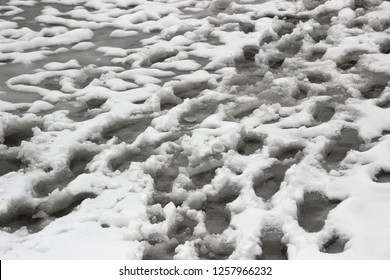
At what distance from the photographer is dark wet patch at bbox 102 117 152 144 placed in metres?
3.27

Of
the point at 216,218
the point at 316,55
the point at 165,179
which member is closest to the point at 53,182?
the point at 165,179

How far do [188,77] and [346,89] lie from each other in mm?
1209

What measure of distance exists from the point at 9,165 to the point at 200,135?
1.19m

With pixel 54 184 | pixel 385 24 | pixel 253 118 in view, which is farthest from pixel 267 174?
pixel 385 24

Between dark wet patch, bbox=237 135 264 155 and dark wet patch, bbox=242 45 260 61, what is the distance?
128 centimetres

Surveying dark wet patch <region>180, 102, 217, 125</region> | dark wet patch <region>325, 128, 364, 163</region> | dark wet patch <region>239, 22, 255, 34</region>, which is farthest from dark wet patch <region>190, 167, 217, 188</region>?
dark wet patch <region>239, 22, 255, 34</region>

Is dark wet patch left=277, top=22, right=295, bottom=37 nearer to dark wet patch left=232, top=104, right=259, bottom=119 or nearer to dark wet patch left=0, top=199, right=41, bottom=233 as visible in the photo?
dark wet patch left=232, top=104, right=259, bottom=119

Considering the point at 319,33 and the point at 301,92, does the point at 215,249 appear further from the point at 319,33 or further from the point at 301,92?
the point at 319,33

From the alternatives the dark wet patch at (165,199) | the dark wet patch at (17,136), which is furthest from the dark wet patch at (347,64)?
the dark wet patch at (17,136)

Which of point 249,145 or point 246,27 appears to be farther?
point 246,27

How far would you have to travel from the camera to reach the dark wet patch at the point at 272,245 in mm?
2277

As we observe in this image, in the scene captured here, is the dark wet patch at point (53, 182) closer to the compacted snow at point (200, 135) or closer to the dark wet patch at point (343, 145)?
the compacted snow at point (200, 135)

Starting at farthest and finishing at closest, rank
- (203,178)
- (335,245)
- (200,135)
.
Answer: (200,135), (203,178), (335,245)

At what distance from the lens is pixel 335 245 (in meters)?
2.31
